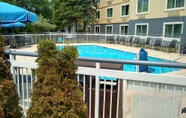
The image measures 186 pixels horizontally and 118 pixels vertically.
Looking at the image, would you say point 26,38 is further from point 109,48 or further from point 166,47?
point 166,47

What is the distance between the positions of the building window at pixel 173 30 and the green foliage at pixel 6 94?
14175mm

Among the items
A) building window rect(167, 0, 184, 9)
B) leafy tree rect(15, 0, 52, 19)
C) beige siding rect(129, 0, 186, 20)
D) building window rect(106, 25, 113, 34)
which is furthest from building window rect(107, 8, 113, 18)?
leafy tree rect(15, 0, 52, 19)

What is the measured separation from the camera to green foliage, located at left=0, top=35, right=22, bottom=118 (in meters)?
1.66

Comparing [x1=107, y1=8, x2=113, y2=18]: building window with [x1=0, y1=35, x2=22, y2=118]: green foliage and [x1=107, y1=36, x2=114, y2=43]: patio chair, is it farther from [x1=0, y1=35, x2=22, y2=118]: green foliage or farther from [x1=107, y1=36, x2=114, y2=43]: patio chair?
[x1=0, y1=35, x2=22, y2=118]: green foliage

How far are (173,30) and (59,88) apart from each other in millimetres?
14979

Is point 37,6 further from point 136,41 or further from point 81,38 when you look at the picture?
point 136,41

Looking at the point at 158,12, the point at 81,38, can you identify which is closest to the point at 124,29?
the point at 158,12

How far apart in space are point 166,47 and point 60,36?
11.3 meters

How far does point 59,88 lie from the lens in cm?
136

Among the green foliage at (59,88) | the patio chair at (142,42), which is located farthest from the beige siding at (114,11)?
the green foliage at (59,88)

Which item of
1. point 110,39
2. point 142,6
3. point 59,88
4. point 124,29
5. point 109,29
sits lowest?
point 59,88

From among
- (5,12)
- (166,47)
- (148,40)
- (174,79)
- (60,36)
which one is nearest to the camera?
(174,79)

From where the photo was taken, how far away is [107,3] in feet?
78.6

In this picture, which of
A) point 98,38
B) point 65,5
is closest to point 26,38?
point 98,38
